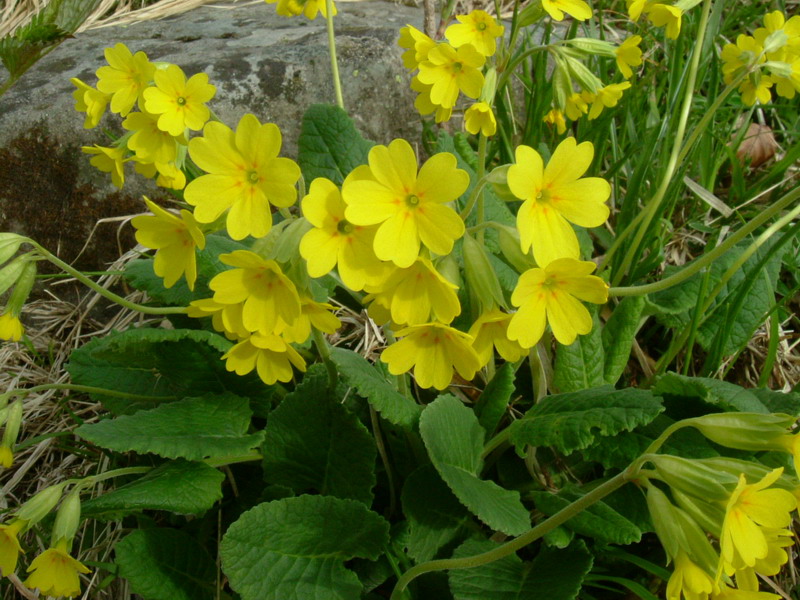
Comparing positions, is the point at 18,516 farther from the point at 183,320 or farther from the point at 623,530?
the point at 623,530

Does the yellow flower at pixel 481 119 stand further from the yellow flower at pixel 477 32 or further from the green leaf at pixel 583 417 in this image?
the green leaf at pixel 583 417

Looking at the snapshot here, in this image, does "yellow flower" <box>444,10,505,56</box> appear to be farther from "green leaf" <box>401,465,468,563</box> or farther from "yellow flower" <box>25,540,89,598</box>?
"yellow flower" <box>25,540,89,598</box>

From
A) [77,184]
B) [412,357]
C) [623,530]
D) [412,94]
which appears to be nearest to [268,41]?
[412,94]

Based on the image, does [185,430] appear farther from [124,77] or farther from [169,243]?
[124,77]

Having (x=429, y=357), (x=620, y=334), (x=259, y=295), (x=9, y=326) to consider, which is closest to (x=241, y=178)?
(x=259, y=295)

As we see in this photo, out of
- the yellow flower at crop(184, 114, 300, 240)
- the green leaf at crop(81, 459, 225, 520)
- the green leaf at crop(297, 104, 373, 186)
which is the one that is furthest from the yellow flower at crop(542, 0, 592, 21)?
the green leaf at crop(81, 459, 225, 520)

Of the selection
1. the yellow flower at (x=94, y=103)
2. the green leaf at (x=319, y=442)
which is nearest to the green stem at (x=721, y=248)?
the green leaf at (x=319, y=442)
